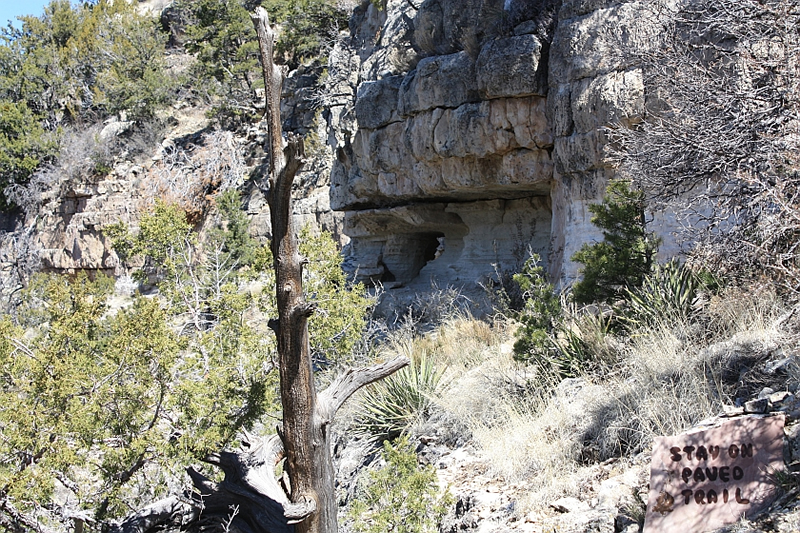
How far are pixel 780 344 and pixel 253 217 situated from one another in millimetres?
17741

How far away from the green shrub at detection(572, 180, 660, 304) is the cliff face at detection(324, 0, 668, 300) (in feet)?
5.44

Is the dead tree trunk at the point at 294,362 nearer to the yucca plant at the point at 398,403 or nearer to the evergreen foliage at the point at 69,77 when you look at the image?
the yucca plant at the point at 398,403

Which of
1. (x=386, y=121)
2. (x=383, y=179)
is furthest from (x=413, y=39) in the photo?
(x=383, y=179)

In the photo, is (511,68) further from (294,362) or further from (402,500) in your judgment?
(402,500)

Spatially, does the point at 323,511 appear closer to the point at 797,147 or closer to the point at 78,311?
the point at 78,311

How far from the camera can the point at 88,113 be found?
94.9ft

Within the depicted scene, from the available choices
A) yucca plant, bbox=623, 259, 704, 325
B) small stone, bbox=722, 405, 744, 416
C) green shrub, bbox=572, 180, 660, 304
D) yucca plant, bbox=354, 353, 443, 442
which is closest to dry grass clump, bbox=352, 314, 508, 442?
yucca plant, bbox=354, 353, 443, 442

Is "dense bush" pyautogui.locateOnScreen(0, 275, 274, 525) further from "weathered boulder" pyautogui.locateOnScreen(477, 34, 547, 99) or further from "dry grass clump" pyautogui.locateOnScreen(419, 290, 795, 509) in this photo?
"weathered boulder" pyautogui.locateOnScreen(477, 34, 547, 99)

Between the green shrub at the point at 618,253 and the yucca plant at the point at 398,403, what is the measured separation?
6.98ft

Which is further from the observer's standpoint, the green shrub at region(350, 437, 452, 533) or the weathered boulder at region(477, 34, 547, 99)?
the weathered boulder at region(477, 34, 547, 99)

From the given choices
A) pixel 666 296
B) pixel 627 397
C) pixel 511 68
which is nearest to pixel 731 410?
pixel 627 397

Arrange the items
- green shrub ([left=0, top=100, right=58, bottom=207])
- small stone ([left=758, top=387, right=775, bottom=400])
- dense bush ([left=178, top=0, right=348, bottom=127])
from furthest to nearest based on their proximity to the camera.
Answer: green shrub ([left=0, top=100, right=58, bottom=207]), dense bush ([left=178, top=0, right=348, bottom=127]), small stone ([left=758, top=387, right=775, bottom=400])

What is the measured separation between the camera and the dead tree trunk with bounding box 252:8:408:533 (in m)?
5.16

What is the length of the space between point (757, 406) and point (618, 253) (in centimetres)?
330
